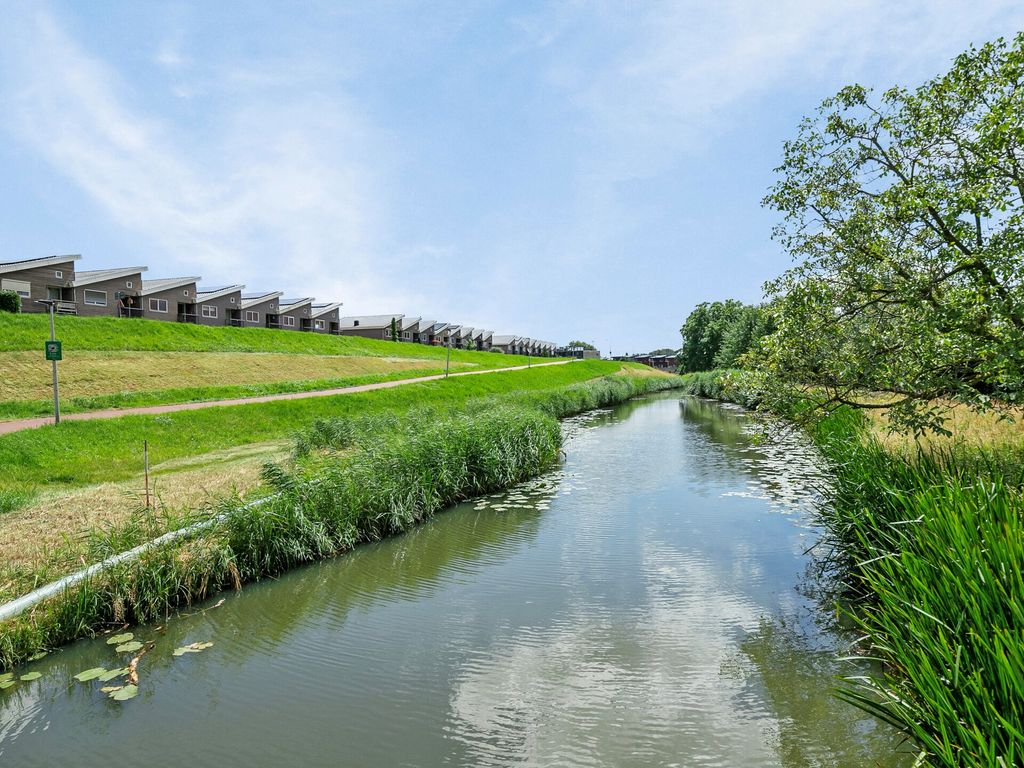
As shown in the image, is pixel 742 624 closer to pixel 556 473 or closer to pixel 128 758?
pixel 128 758

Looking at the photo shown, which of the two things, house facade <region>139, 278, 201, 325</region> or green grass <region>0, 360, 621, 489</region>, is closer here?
green grass <region>0, 360, 621, 489</region>

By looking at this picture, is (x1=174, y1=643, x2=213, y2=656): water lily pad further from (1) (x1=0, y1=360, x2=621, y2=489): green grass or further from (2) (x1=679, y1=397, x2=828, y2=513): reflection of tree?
(2) (x1=679, y1=397, x2=828, y2=513): reflection of tree

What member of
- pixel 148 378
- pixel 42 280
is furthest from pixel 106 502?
pixel 42 280

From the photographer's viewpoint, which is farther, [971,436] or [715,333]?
[715,333]

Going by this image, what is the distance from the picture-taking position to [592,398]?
39594mm

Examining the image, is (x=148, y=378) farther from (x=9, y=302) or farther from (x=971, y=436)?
(x=971, y=436)

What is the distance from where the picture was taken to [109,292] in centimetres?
5000

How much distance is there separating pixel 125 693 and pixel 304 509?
13.3 ft

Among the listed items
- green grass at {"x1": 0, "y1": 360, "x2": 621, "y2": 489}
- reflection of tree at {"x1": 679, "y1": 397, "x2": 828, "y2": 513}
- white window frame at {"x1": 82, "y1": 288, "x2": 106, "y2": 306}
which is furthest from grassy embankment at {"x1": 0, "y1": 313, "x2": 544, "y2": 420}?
reflection of tree at {"x1": 679, "y1": 397, "x2": 828, "y2": 513}

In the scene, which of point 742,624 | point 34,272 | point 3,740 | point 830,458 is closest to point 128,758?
point 3,740

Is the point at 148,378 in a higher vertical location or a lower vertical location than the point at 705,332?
lower

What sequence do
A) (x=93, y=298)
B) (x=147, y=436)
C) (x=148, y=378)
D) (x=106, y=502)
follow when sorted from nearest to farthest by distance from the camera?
1. (x=106, y=502)
2. (x=147, y=436)
3. (x=148, y=378)
4. (x=93, y=298)

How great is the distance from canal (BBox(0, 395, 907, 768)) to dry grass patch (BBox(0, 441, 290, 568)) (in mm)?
2516

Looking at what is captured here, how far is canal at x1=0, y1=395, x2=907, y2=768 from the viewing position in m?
4.88
